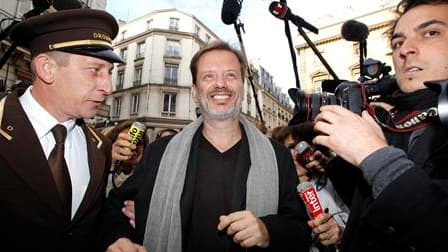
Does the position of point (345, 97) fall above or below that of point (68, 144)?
above

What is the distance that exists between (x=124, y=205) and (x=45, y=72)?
1.12m

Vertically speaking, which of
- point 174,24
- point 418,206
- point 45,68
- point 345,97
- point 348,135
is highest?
point 174,24

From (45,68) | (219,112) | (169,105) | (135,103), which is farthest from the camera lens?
(135,103)

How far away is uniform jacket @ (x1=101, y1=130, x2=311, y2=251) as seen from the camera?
1.79m

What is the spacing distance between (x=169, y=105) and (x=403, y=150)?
106 feet

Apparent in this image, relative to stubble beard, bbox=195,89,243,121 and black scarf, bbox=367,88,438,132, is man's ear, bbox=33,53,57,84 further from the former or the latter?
black scarf, bbox=367,88,438,132

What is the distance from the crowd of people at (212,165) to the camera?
1101mm

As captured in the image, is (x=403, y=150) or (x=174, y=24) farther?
(x=174, y=24)

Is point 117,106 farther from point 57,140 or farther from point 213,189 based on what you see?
point 213,189

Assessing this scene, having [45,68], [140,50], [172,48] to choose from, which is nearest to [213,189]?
[45,68]

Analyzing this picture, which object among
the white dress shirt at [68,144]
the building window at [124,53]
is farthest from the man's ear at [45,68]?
the building window at [124,53]

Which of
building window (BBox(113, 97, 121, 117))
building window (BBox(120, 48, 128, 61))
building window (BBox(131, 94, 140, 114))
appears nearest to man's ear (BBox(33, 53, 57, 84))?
building window (BBox(131, 94, 140, 114))

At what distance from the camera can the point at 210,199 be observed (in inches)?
80.2

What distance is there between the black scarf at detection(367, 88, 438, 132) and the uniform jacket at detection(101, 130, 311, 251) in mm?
885
